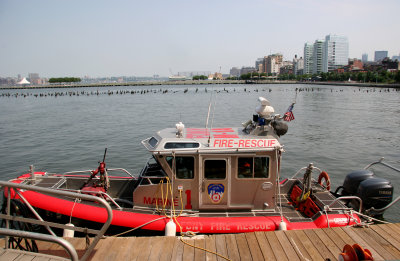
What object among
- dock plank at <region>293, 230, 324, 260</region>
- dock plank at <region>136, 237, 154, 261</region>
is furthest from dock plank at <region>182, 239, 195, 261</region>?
dock plank at <region>293, 230, 324, 260</region>

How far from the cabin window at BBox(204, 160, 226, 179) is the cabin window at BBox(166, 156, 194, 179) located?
37 cm

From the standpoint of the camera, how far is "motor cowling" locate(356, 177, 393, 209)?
800cm

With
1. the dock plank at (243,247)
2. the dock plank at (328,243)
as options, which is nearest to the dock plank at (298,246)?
the dock plank at (328,243)

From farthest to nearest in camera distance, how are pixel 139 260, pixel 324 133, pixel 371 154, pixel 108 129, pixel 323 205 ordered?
pixel 108 129, pixel 324 133, pixel 371 154, pixel 323 205, pixel 139 260

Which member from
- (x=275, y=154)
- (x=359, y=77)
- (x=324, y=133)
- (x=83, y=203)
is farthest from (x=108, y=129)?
(x=359, y=77)

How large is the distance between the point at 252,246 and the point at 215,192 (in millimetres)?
2061

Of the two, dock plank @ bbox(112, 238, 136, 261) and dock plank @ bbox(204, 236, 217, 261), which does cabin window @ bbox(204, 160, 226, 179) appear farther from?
dock plank @ bbox(112, 238, 136, 261)

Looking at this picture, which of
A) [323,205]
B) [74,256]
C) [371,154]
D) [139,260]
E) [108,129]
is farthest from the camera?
[108,129]

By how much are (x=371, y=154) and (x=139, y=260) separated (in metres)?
20.0

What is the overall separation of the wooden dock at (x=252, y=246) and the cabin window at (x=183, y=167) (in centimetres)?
187

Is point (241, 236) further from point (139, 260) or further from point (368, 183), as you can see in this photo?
point (368, 183)

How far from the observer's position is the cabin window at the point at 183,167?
734cm

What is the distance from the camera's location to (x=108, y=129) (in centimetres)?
2928

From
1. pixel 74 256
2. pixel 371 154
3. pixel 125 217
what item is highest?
pixel 74 256
